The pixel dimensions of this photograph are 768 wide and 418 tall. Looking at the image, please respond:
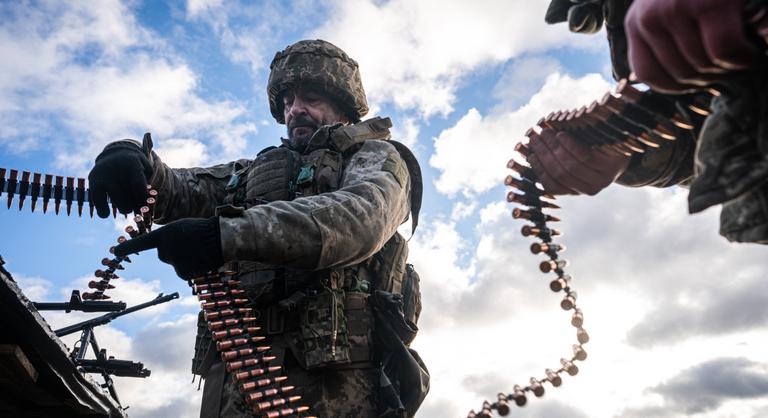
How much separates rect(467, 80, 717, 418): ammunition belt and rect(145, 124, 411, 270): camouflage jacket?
133 centimetres

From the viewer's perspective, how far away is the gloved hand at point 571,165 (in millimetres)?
2725

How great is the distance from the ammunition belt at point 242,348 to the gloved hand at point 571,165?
215 centimetres

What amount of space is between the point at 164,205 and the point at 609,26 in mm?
4613

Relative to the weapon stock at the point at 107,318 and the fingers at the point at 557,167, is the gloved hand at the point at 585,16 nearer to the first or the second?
the fingers at the point at 557,167

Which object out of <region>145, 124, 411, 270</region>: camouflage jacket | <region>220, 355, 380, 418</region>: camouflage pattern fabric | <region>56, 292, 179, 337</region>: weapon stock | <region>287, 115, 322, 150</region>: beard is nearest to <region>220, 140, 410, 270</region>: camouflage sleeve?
<region>145, 124, 411, 270</region>: camouflage jacket

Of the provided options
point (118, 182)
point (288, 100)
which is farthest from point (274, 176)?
point (288, 100)

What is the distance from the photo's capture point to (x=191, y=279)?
409 cm

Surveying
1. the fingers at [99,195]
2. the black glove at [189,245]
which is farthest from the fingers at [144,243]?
the fingers at [99,195]

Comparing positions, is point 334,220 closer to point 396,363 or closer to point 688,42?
point 396,363

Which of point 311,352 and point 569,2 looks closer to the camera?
point 569,2

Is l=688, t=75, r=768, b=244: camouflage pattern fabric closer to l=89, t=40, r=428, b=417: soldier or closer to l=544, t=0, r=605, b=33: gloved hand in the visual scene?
l=544, t=0, r=605, b=33: gloved hand

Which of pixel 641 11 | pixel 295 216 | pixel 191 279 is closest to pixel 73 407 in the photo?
pixel 191 279

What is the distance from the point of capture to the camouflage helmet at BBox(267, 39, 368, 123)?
20.9ft

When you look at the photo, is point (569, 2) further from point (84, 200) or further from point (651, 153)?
point (84, 200)
